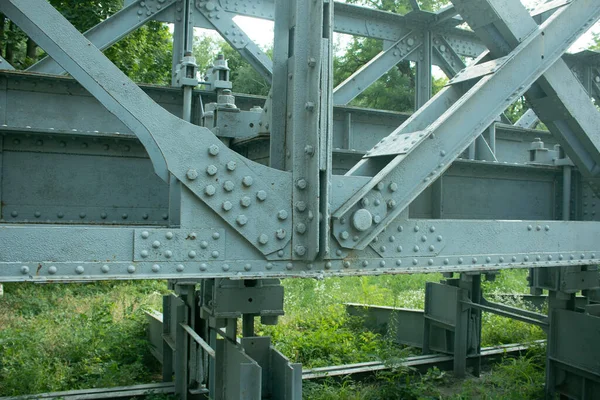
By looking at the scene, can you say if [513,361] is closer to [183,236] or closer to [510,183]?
[510,183]

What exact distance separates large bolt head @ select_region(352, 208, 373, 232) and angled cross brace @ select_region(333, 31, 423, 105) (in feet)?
16.9

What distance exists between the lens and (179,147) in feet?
10.4

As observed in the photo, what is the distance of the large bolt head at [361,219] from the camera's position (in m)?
3.54

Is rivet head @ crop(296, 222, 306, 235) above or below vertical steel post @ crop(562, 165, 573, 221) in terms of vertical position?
below

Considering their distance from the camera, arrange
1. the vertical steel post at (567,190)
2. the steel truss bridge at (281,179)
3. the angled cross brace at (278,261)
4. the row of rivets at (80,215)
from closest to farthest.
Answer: the angled cross brace at (278,261) < the steel truss bridge at (281,179) < the row of rivets at (80,215) < the vertical steel post at (567,190)

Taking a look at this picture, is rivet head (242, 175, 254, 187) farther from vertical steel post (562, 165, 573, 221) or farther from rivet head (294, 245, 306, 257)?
vertical steel post (562, 165, 573, 221)

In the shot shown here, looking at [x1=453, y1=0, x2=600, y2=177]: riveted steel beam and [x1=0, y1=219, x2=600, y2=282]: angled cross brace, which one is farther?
[x1=453, y1=0, x2=600, y2=177]: riveted steel beam

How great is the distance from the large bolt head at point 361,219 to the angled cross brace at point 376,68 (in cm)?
515

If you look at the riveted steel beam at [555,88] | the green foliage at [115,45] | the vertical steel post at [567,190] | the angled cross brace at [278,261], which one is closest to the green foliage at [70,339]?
the angled cross brace at [278,261]

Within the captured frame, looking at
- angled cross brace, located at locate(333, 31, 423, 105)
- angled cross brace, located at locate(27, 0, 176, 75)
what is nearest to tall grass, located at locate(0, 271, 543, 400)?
angled cross brace, located at locate(333, 31, 423, 105)

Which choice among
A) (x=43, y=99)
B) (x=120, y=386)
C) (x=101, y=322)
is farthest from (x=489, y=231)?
(x=101, y=322)

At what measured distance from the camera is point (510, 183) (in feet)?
20.3

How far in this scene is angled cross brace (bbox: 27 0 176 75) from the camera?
7344 mm

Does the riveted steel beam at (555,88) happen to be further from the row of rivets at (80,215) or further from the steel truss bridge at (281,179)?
the row of rivets at (80,215)
